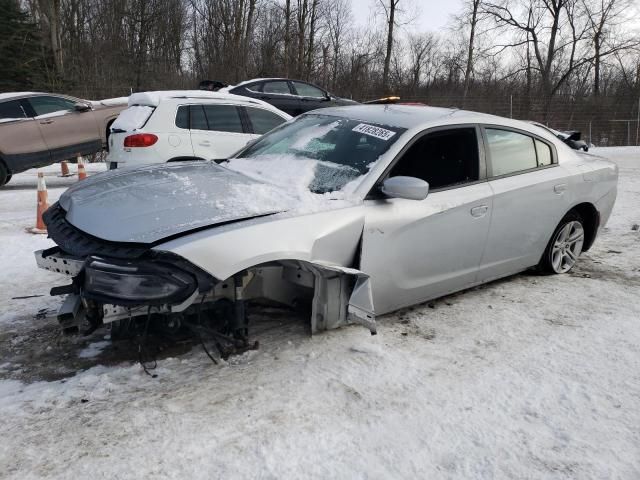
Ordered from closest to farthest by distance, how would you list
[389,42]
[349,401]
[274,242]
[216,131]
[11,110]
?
[349,401] → [274,242] → [216,131] → [11,110] → [389,42]

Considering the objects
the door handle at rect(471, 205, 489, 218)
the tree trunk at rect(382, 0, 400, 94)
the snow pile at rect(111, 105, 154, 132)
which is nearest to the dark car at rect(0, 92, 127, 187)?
the snow pile at rect(111, 105, 154, 132)

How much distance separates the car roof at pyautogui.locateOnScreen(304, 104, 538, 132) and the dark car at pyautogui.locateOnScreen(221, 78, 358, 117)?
8.04 meters

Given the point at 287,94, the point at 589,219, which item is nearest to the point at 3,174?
the point at 287,94

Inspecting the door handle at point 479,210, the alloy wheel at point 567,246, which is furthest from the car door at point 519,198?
the alloy wheel at point 567,246

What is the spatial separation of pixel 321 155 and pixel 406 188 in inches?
30.5

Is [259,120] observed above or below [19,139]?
above

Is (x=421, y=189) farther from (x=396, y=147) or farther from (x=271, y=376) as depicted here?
(x=271, y=376)

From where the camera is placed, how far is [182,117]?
7.61m

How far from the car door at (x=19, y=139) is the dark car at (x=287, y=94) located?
4.35m

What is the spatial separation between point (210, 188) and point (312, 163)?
2.65 ft

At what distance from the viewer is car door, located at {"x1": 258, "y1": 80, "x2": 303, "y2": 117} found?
40.5 ft

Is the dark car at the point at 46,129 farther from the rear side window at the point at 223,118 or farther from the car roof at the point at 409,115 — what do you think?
the car roof at the point at 409,115

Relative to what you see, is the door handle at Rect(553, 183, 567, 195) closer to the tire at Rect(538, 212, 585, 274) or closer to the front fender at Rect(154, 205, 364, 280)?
the tire at Rect(538, 212, 585, 274)

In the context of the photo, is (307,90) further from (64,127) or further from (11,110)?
(11,110)
